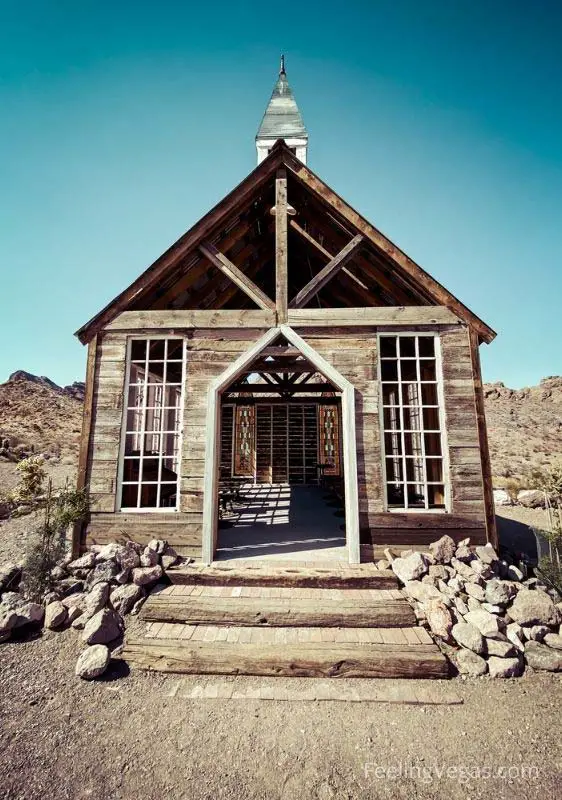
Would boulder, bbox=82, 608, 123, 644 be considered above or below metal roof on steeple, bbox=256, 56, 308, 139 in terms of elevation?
below

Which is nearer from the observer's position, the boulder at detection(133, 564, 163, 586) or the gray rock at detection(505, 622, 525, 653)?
the gray rock at detection(505, 622, 525, 653)

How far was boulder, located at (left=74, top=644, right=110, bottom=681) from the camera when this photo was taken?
151 inches

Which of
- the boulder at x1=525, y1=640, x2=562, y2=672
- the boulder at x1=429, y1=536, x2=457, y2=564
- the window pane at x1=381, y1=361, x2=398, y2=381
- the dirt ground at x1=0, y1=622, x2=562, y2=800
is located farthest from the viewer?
the window pane at x1=381, y1=361, x2=398, y2=381

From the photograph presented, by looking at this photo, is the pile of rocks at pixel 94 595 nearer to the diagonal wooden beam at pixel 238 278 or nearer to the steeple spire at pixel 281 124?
the diagonal wooden beam at pixel 238 278

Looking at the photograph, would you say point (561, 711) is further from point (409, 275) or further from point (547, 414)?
point (547, 414)

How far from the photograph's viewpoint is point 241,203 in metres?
6.83

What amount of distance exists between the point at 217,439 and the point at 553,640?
17.8 ft

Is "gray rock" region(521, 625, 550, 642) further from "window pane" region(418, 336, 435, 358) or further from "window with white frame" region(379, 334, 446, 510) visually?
"window pane" region(418, 336, 435, 358)

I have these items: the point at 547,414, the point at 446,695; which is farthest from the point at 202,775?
the point at 547,414

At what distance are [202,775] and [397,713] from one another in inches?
74.4

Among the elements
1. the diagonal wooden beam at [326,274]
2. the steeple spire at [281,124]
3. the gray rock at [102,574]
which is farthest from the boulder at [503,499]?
the steeple spire at [281,124]

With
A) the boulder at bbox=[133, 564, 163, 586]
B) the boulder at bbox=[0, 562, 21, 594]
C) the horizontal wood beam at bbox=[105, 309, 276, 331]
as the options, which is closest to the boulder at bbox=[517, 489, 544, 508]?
the horizontal wood beam at bbox=[105, 309, 276, 331]

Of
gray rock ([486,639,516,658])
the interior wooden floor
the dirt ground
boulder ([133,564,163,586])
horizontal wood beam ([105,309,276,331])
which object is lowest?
the dirt ground

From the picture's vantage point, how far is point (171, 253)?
6602 millimetres
